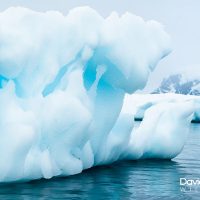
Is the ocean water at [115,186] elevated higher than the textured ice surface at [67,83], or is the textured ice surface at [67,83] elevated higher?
the textured ice surface at [67,83]

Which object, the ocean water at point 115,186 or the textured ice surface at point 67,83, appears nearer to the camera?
the ocean water at point 115,186

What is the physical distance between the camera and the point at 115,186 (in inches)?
397

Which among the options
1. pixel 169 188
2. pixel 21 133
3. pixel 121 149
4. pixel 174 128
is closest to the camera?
pixel 21 133

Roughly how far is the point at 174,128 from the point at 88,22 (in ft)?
16.4

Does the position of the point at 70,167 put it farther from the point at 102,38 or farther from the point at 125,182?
the point at 102,38

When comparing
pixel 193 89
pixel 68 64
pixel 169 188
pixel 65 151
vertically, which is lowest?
pixel 169 188

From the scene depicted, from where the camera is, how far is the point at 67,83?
1084 cm

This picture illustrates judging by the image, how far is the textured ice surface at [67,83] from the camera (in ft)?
31.4

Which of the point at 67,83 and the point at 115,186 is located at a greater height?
the point at 67,83

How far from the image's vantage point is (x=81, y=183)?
33.3 ft

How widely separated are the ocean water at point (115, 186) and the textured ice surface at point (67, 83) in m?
0.25

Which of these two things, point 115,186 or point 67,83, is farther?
point 67,83

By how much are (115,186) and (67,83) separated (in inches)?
82.8

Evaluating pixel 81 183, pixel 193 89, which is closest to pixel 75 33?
pixel 81 183
